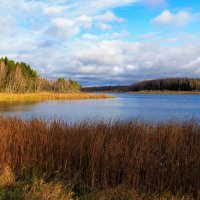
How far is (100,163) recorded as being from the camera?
21.7 ft

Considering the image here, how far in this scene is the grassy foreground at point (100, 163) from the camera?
5832 mm

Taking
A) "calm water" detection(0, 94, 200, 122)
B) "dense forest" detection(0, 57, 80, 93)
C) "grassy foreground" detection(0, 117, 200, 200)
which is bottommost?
"calm water" detection(0, 94, 200, 122)

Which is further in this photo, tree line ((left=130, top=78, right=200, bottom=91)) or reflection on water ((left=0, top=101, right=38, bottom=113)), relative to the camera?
tree line ((left=130, top=78, right=200, bottom=91))

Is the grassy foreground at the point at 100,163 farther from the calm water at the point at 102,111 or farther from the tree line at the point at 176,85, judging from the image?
the tree line at the point at 176,85

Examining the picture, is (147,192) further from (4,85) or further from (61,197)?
(4,85)

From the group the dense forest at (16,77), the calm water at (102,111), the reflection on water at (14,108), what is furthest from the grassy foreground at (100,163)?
the dense forest at (16,77)

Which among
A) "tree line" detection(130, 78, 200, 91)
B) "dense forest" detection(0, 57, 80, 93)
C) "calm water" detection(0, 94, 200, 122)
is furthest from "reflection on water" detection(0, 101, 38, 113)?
"tree line" detection(130, 78, 200, 91)

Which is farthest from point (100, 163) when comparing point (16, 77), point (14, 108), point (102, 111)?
point (16, 77)

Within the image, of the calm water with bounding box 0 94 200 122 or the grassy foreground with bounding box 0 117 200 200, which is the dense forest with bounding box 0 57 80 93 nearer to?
the calm water with bounding box 0 94 200 122

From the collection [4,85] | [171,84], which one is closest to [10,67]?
[4,85]

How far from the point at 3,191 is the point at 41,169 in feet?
5.06

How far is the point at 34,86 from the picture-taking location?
88.6m

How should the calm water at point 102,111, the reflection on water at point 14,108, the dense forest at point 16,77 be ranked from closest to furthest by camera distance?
the calm water at point 102,111
the reflection on water at point 14,108
the dense forest at point 16,77

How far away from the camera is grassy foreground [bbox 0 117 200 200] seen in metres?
5.83
